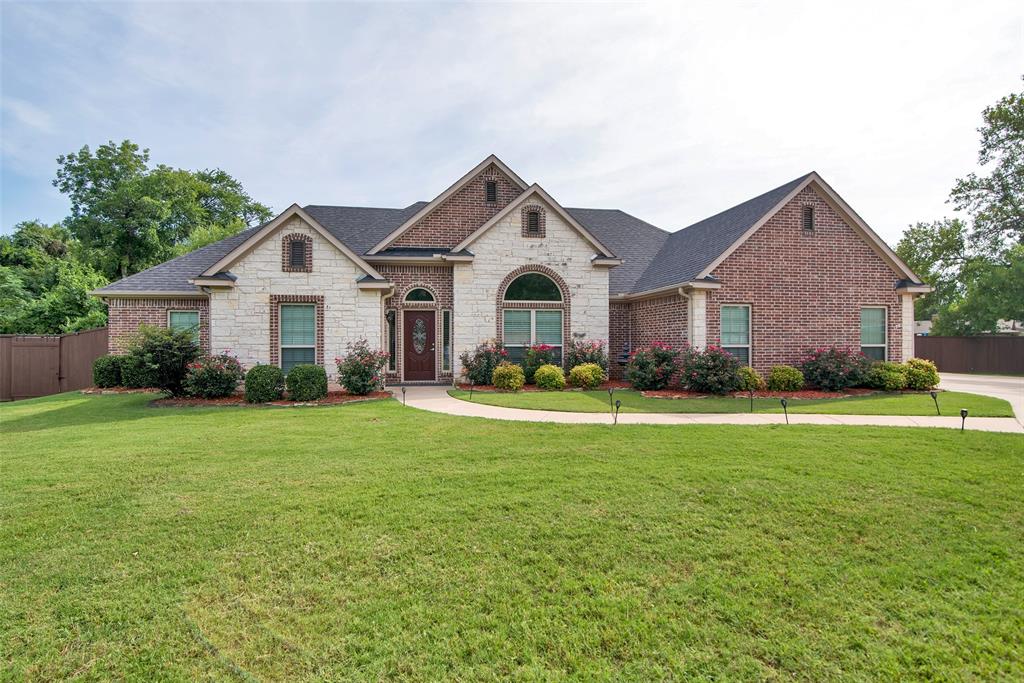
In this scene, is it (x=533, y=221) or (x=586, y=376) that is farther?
(x=533, y=221)

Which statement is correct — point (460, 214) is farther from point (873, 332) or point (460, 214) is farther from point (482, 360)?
point (873, 332)

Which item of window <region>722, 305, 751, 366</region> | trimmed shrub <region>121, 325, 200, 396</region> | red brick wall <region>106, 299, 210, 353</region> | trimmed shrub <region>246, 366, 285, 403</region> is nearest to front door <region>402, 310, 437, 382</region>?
trimmed shrub <region>246, 366, 285, 403</region>

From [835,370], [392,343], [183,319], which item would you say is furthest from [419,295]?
[835,370]

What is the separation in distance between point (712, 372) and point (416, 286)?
9149 millimetres

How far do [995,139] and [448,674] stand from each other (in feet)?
124

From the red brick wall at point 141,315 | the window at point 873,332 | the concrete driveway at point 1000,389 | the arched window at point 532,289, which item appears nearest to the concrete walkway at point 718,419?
the concrete driveway at point 1000,389

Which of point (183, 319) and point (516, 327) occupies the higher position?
point (183, 319)

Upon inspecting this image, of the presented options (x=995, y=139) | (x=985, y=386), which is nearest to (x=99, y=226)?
(x=985, y=386)

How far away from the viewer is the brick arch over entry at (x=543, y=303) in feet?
50.8

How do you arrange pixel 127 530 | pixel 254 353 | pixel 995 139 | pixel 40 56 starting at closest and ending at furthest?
pixel 127 530
pixel 40 56
pixel 254 353
pixel 995 139

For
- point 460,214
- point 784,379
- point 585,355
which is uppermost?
point 460,214

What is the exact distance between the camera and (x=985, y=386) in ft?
51.9

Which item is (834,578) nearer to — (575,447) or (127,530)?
(575,447)

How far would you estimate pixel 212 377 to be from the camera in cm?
1222
